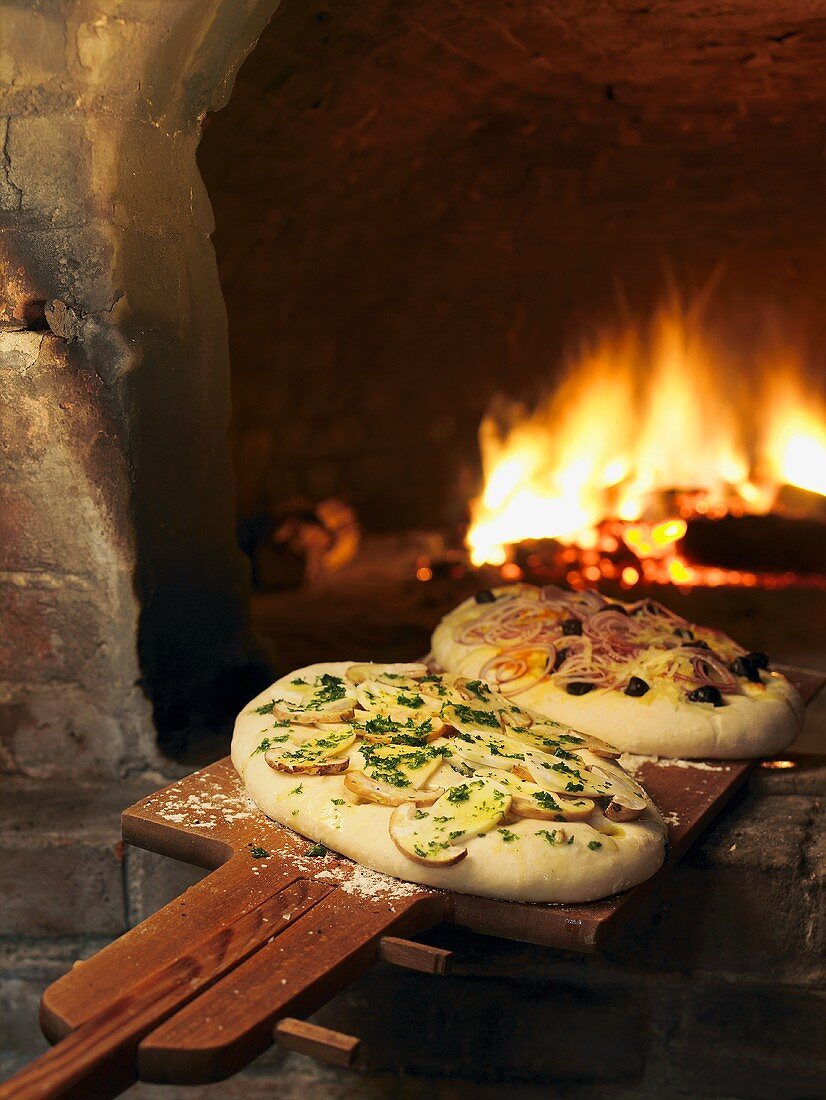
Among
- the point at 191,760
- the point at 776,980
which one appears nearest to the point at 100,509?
the point at 191,760

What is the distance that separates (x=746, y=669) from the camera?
2.90 metres

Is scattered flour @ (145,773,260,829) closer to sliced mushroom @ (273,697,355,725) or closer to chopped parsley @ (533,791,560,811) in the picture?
sliced mushroom @ (273,697,355,725)

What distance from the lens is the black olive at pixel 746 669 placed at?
9.51 ft

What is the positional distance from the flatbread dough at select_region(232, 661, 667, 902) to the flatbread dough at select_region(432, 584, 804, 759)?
19cm

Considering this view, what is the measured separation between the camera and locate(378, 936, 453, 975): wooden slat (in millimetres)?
1819

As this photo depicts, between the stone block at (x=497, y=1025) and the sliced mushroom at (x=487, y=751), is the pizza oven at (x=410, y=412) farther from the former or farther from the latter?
the sliced mushroom at (x=487, y=751)

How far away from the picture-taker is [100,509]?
2.83 meters

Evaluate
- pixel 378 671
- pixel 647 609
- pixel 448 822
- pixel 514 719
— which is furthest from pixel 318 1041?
pixel 647 609

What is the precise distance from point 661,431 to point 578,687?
9.36 ft

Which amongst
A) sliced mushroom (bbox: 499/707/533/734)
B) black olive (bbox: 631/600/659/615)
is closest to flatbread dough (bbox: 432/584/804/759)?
black olive (bbox: 631/600/659/615)

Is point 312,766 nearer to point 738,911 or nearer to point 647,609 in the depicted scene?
point 738,911

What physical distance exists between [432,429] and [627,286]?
3.77ft

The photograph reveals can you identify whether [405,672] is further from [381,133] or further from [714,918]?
[381,133]

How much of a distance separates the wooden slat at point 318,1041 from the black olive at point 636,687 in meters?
1.31
